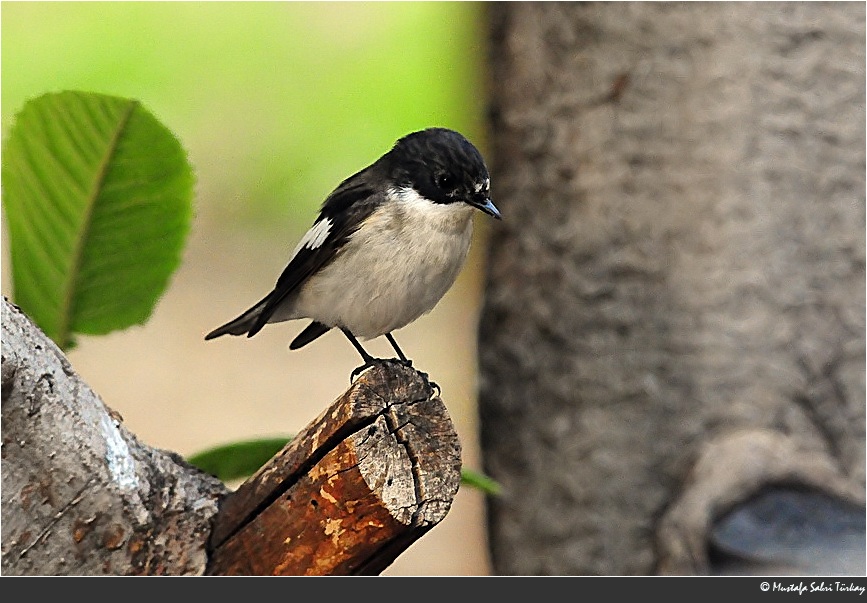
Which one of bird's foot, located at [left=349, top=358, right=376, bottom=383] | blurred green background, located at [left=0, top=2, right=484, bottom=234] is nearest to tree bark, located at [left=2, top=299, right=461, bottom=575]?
bird's foot, located at [left=349, top=358, right=376, bottom=383]

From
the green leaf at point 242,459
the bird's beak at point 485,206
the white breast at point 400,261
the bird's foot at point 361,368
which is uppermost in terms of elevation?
the bird's beak at point 485,206

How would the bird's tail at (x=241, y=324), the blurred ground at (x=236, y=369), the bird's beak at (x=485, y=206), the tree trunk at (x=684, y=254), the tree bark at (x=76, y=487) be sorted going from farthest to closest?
1. the blurred ground at (x=236, y=369)
2. the tree trunk at (x=684, y=254)
3. the bird's tail at (x=241, y=324)
4. the bird's beak at (x=485, y=206)
5. the tree bark at (x=76, y=487)

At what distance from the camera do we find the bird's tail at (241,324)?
2.10m

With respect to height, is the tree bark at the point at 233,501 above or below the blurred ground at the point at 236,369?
above

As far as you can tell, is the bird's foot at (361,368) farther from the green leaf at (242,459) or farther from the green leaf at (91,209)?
the green leaf at (91,209)

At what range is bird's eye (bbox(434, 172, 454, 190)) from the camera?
1.83m

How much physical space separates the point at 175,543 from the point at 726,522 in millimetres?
1568

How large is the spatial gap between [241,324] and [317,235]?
0.30 meters

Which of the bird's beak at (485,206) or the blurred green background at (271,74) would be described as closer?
the bird's beak at (485,206)

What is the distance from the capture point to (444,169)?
1.83m

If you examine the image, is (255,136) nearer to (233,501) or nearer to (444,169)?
(444,169)

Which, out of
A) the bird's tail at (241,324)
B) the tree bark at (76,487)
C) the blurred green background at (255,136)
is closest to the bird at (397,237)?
the bird's tail at (241,324)

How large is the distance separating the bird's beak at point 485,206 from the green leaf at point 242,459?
50 centimetres

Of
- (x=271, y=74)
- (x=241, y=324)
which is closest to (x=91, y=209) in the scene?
(x=241, y=324)
